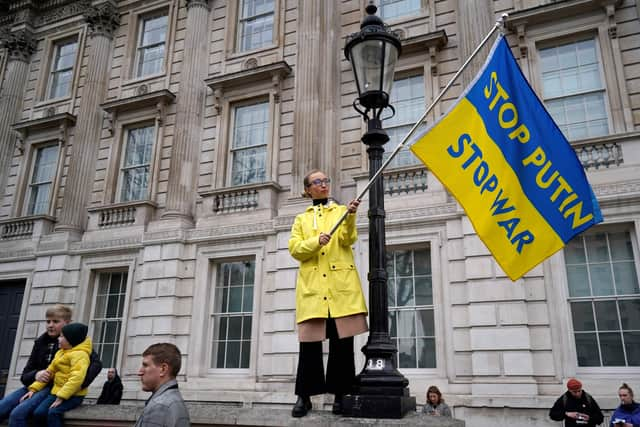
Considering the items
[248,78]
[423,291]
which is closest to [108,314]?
[248,78]

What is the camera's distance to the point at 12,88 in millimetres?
18359

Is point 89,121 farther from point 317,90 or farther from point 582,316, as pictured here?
point 582,316

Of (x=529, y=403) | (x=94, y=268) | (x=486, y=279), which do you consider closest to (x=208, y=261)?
(x=94, y=268)

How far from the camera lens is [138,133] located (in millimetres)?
16094

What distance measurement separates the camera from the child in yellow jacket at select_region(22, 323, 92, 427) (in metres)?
5.30

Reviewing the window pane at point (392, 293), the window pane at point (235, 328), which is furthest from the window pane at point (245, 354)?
the window pane at point (392, 293)

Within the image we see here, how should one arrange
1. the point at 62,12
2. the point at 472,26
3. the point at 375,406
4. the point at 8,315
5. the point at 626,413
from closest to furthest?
the point at 375,406 < the point at 626,413 < the point at 472,26 < the point at 8,315 < the point at 62,12

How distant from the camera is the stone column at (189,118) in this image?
14023 millimetres

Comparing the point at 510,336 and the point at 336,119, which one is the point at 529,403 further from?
the point at 336,119

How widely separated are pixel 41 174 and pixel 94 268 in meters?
4.83

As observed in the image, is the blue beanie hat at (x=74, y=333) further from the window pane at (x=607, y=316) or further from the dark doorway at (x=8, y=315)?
the dark doorway at (x=8, y=315)

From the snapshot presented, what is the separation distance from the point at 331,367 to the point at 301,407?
0.45 metres

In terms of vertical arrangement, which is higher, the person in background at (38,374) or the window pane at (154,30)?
the window pane at (154,30)

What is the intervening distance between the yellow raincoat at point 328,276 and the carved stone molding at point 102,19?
1576cm
